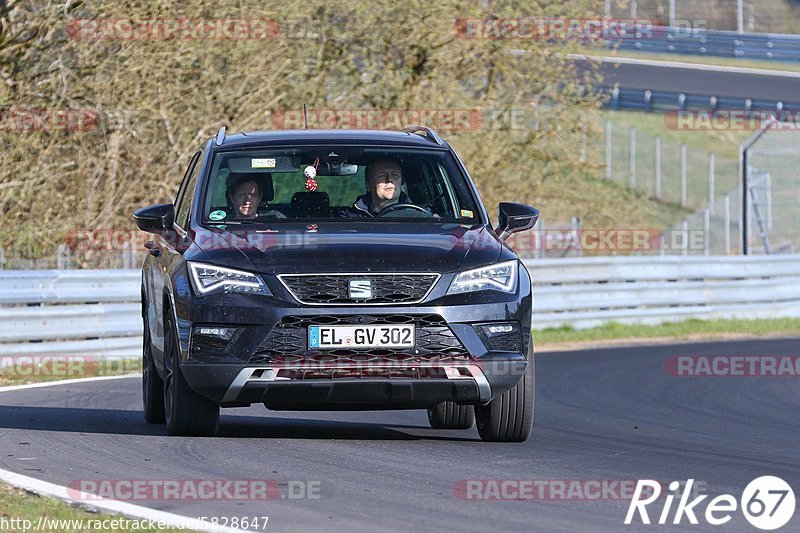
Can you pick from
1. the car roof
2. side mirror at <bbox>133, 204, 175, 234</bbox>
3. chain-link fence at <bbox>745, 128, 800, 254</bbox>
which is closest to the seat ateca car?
side mirror at <bbox>133, 204, 175, 234</bbox>

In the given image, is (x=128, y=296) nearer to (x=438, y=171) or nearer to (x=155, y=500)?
(x=438, y=171)

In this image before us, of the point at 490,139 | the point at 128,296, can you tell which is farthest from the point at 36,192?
the point at 490,139

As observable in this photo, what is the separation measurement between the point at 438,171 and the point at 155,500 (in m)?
3.63

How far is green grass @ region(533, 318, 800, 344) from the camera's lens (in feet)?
68.2

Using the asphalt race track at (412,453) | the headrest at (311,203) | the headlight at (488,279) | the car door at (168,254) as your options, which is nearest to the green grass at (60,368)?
the asphalt race track at (412,453)

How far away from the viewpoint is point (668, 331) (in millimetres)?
21797

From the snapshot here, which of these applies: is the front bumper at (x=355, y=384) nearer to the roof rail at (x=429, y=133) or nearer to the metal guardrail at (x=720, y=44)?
the roof rail at (x=429, y=133)

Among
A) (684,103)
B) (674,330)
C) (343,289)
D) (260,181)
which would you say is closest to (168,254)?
(260,181)

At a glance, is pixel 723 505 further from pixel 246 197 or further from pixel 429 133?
pixel 429 133

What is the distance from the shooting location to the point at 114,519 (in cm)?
604

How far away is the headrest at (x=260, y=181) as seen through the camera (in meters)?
9.20

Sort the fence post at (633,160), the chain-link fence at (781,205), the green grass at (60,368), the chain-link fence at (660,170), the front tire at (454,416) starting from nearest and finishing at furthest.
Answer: the front tire at (454,416) → the green grass at (60,368) → the chain-link fence at (781,205) → the fence post at (633,160) → the chain-link fence at (660,170)

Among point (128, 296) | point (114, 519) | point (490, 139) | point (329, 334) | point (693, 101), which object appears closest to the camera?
point (114, 519)

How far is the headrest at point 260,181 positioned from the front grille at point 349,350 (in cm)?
136
